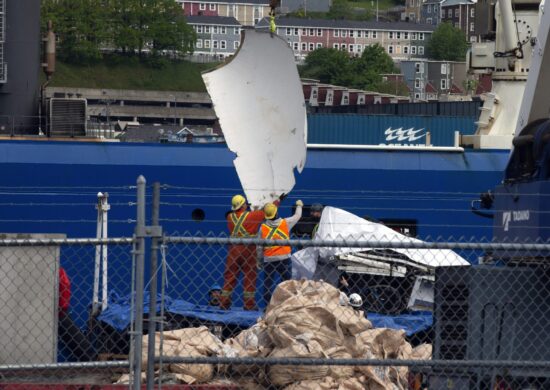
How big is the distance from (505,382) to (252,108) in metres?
7.02

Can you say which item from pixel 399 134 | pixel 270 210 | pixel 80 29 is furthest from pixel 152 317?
pixel 80 29

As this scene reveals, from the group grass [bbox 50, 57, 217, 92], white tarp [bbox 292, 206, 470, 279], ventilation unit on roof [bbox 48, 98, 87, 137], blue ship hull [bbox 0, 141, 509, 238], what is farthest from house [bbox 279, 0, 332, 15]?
white tarp [bbox 292, 206, 470, 279]

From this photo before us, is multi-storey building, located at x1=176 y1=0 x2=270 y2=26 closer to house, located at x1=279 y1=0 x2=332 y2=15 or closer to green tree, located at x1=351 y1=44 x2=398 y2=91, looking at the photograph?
house, located at x1=279 y1=0 x2=332 y2=15

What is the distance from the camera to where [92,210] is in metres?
20.7

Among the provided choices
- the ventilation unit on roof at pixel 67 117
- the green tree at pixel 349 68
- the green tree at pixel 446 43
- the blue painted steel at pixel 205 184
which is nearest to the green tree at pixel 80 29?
the green tree at pixel 349 68

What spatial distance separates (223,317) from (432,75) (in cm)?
12818

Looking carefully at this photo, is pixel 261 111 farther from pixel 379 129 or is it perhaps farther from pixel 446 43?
pixel 446 43

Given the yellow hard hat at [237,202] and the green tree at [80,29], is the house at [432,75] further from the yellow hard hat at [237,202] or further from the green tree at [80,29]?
the yellow hard hat at [237,202]

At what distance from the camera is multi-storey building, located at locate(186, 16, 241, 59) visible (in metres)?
165

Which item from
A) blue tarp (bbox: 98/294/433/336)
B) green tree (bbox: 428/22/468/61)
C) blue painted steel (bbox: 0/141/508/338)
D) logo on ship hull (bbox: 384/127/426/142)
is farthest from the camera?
green tree (bbox: 428/22/468/61)

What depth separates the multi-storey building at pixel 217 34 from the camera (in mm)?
164625

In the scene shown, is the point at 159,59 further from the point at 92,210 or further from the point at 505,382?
the point at 505,382

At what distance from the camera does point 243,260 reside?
54.5ft

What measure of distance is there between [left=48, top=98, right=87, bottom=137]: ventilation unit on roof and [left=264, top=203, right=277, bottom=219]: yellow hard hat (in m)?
6.32
